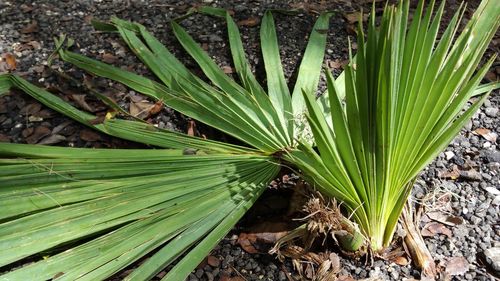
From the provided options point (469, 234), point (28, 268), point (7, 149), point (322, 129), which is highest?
point (322, 129)

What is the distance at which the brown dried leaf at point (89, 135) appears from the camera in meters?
2.07

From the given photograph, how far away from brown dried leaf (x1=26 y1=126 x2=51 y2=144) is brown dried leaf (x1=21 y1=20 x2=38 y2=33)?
2.19 ft

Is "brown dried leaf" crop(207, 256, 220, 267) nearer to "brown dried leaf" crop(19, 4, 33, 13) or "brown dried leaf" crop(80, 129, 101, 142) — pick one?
"brown dried leaf" crop(80, 129, 101, 142)

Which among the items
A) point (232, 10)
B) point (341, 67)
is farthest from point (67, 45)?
point (341, 67)

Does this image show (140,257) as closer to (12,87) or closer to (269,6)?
(12,87)

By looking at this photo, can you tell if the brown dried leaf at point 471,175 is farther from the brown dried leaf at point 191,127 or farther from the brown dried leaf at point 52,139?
the brown dried leaf at point 52,139

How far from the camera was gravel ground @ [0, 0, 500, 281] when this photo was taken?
67.7 inches

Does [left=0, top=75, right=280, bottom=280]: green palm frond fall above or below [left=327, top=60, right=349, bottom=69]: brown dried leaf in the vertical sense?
below

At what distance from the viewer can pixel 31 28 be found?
8.65 feet

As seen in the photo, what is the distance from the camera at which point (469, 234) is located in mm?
1801

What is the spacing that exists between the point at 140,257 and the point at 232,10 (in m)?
1.43

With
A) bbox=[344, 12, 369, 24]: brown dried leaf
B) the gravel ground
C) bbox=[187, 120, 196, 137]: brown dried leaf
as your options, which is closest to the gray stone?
the gravel ground

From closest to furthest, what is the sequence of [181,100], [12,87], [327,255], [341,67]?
[327,255]
[181,100]
[12,87]
[341,67]

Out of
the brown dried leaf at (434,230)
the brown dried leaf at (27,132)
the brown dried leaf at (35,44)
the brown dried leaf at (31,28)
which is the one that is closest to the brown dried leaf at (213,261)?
the brown dried leaf at (434,230)
